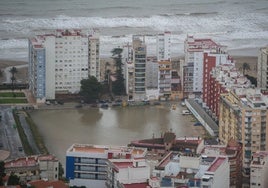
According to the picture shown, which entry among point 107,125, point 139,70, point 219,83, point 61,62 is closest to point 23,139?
point 107,125

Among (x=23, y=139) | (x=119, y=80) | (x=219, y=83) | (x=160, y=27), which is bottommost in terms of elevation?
(x=23, y=139)

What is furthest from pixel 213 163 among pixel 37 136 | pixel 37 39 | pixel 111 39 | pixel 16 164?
pixel 111 39

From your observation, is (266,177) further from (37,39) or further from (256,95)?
(37,39)

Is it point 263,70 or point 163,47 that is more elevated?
point 163,47

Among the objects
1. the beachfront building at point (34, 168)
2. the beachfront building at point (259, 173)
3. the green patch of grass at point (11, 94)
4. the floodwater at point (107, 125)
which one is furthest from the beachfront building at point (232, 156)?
A: the green patch of grass at point (11, 94)

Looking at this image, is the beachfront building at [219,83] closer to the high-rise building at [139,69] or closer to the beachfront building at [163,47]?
the high-rise building at [139,69]

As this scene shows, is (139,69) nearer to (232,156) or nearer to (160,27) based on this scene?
(160,27)
